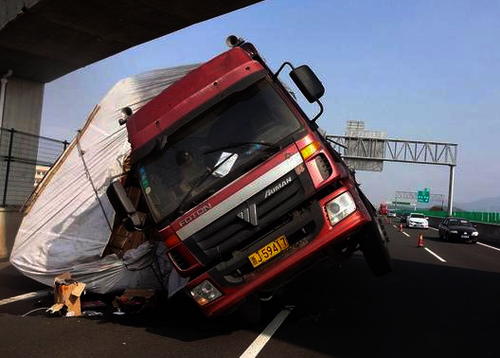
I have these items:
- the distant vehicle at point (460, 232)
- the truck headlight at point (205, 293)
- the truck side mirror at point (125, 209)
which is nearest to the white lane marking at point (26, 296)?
the truck side mirror at point (125, 209)

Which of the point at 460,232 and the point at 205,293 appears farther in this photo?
the point at 460,232

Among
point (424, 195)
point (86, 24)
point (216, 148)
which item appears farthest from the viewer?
point (424, 195)

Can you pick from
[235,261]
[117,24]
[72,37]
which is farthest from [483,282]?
[72,37]

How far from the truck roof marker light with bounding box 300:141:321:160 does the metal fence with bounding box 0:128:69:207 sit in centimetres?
932

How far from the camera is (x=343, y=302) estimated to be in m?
8.23

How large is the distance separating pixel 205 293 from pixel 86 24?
31.1 ft

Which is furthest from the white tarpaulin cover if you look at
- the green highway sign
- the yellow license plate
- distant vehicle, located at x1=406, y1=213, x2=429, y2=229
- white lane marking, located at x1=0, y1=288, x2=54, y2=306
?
the green highway sign

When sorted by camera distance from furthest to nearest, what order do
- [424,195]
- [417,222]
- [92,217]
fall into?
1. [424,195]
2. [417,222]
3. [92,217]

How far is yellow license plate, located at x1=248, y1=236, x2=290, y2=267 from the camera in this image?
5.60 meters

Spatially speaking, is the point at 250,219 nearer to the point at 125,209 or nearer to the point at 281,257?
the point at 281,257

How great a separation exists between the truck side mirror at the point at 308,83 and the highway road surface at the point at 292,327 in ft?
7.01

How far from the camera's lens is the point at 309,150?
571 cm

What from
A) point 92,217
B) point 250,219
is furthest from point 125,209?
point 92,217

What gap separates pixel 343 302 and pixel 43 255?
475 centimetres
